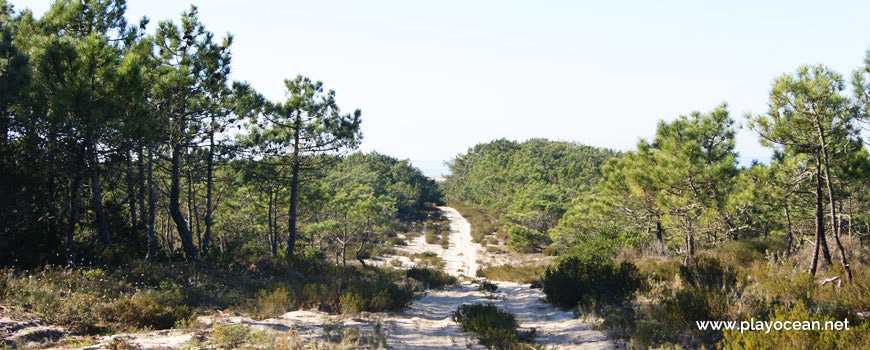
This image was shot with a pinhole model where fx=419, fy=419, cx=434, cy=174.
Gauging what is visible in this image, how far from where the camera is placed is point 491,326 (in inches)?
269

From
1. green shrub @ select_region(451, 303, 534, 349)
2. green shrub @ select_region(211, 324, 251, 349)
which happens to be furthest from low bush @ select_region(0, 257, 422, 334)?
green shrub @ select_region(451, 303, 534, 349)

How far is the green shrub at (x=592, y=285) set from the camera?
8.48 meters

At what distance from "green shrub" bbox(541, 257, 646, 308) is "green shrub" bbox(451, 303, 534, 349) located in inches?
75.5

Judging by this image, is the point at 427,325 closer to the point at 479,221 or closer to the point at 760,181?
the point at 760,181

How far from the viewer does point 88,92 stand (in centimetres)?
817

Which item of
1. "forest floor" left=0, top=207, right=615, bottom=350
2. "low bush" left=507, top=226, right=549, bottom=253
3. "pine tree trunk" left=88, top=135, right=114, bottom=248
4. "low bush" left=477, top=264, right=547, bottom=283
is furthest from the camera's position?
"low bush" left=507, top=226, right=549, bottom=253

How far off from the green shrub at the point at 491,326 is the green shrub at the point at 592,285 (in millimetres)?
1918

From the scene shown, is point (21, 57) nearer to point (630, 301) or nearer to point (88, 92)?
point (88, 92)

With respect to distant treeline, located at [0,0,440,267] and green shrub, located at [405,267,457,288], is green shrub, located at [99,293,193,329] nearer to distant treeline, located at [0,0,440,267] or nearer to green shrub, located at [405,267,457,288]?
distant treeline, located at [0,0,440,267]

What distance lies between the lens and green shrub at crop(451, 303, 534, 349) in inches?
240

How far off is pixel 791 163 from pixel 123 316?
17.0 metres

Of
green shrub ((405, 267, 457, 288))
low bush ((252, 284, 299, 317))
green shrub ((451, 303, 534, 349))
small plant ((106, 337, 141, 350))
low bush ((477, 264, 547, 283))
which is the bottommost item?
low bush ((477, 264, 547, 283))

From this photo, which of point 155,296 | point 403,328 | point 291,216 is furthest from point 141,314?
point 291,216

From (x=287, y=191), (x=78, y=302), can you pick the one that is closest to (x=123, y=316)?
Result: (x=78, y=302)
